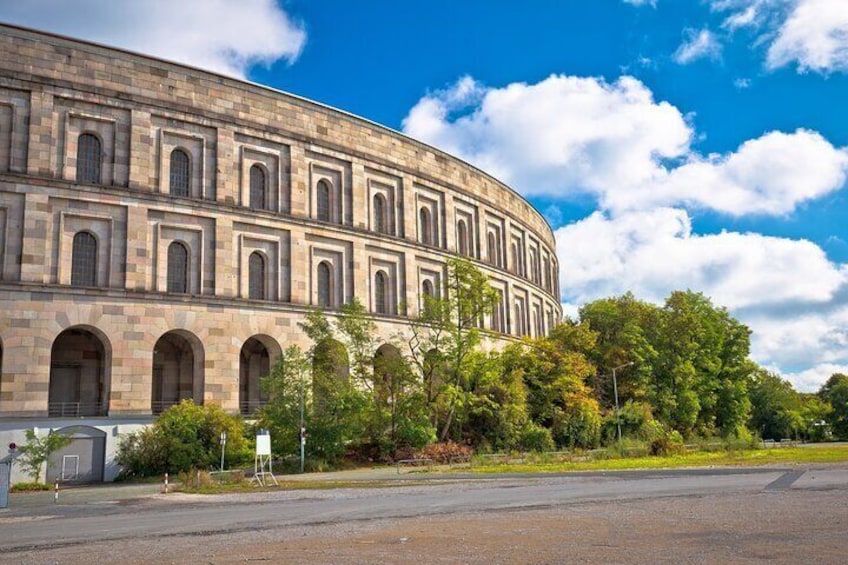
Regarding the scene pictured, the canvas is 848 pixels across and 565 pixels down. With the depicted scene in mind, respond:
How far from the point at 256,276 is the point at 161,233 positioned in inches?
230

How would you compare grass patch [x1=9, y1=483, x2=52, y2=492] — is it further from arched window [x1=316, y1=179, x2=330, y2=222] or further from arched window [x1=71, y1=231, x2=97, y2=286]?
arched window [x1=316, y1=179, x2=330, y2=222]

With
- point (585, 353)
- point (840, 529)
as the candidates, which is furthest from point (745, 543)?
point (585, 353)

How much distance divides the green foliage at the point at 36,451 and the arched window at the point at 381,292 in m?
21.3

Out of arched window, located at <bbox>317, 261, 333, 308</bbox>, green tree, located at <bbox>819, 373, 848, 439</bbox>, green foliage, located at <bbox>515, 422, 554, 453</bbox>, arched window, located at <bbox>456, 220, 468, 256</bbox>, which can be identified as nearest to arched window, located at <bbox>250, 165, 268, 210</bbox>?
arched window, located at <bbox>317, 261, 333, 308</bbox>

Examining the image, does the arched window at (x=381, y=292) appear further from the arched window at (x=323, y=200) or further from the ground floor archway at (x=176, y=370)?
the ground floor archway at (x=176, y=370)

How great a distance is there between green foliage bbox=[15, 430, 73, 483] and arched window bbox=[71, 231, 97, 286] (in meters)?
7.74

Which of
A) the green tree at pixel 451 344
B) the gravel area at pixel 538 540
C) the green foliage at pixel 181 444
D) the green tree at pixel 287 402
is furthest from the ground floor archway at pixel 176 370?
the gravel area at pixel 538 540

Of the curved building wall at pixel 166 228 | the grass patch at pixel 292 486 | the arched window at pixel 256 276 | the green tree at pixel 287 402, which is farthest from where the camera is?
the arched window at pixel 256 276

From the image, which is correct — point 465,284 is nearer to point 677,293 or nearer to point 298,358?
point 298,358

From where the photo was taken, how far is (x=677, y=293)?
6625 centimetres

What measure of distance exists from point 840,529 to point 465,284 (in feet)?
107

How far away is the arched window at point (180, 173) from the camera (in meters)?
42.0

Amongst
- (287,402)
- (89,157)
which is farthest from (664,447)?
(89,157)

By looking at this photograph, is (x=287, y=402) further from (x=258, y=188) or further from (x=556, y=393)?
(x=556, y=393)
